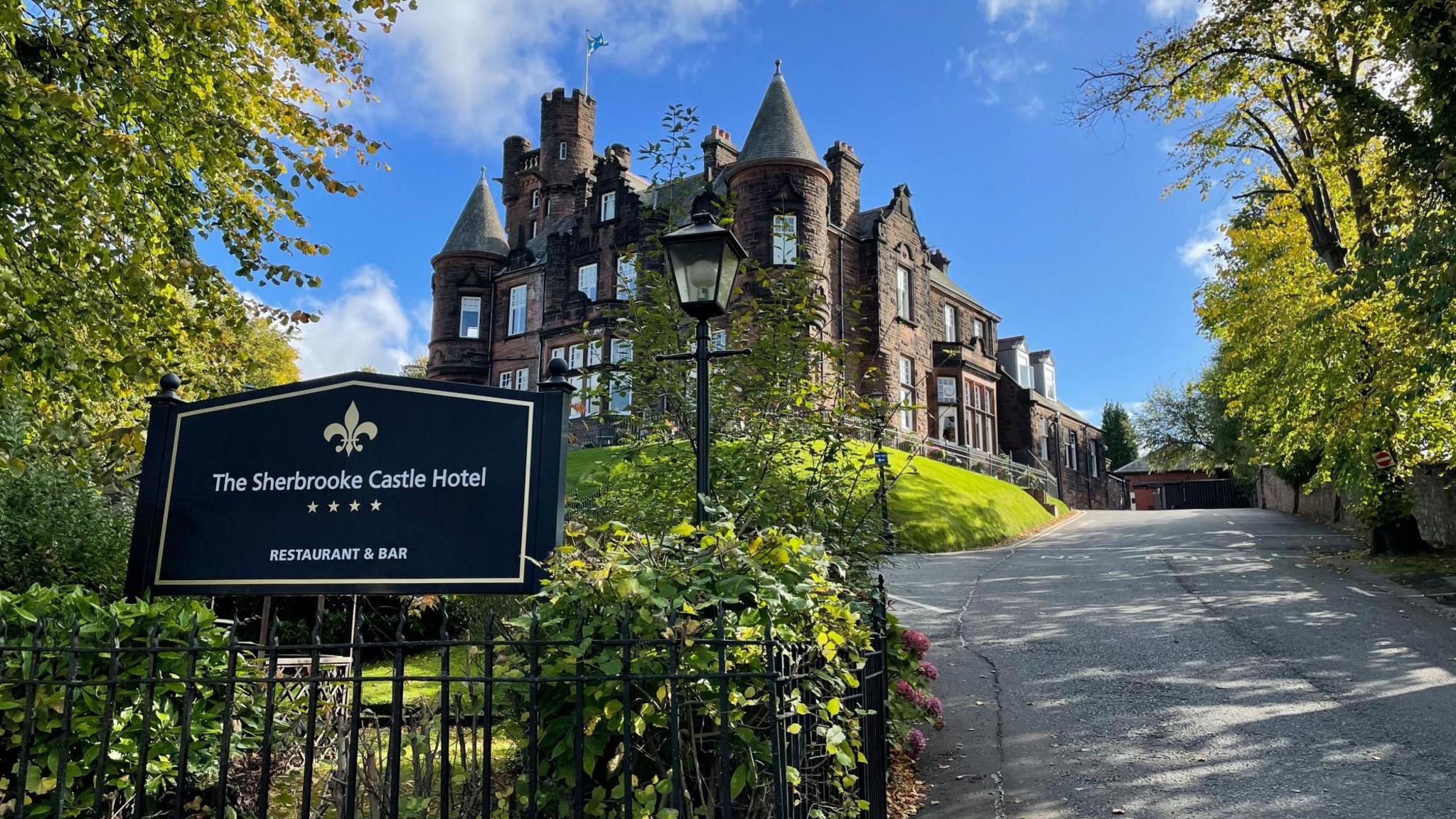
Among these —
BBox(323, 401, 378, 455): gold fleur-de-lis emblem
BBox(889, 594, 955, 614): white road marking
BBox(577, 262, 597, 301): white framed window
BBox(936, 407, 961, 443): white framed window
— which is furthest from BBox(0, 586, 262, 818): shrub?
BBox(936, 407, 961, 443): white framed window

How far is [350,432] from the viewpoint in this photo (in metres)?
4.19

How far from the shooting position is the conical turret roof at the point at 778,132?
30312mm

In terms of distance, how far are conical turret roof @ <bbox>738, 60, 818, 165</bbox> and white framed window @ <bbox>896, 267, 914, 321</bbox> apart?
6864mm

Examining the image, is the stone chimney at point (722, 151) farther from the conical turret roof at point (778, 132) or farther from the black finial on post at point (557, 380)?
the black finial on post at point (557, 380)

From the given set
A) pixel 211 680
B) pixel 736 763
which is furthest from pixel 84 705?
pixel 736 763

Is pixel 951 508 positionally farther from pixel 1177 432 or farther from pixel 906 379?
pixel 1177 432

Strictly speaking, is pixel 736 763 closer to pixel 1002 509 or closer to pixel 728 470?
pixel 728 470

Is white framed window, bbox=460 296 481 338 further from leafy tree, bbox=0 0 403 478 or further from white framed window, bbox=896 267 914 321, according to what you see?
leafy tree, bbox=0 0 403 478

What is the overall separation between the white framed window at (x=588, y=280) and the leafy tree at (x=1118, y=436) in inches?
1864

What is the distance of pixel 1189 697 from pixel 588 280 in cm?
3254

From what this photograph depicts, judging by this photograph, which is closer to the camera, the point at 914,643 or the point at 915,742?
the point at 915,742

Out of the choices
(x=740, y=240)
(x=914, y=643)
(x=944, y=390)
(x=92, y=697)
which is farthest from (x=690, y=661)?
(x=944, y=390)

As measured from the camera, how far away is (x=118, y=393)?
30.6 feet

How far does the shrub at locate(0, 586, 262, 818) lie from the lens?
3.70 metres
